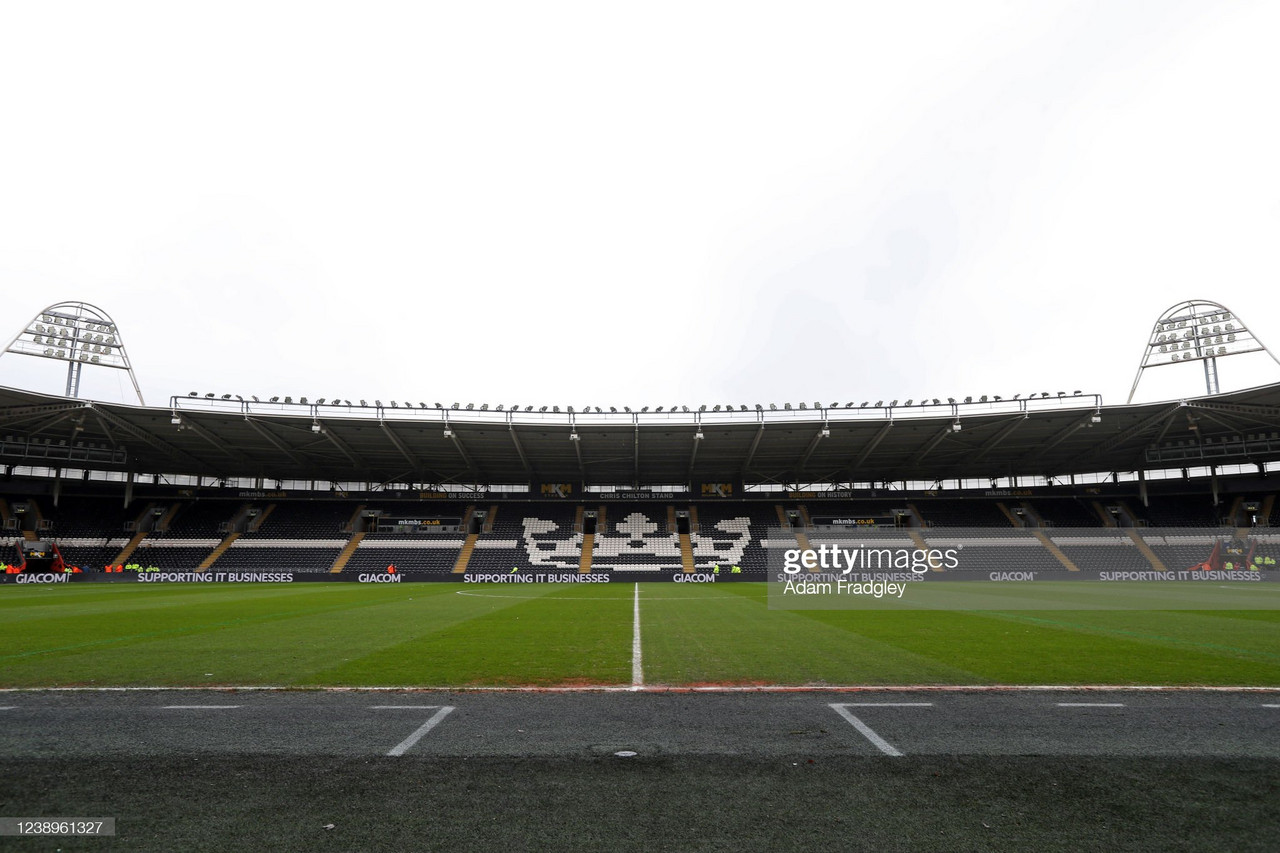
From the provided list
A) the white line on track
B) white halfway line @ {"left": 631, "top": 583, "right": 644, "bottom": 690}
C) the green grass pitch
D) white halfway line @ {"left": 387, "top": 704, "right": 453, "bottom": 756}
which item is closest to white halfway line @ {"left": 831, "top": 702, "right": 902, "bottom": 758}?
the white line on track

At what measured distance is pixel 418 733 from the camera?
6465mm

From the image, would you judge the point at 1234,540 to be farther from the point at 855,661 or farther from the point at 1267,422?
the point at 855,661

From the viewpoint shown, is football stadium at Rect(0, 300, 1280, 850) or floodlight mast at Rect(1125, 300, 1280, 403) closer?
football stadium at Rect(0, 300, 1280, 850)

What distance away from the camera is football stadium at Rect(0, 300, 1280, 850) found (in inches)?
181

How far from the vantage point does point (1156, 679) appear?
912 cm

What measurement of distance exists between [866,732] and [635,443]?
128 feet

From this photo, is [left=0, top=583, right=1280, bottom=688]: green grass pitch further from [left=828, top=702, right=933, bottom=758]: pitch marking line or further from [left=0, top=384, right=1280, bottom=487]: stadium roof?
[left=0, top=384, right=1280, bottom=487]: stadium roof

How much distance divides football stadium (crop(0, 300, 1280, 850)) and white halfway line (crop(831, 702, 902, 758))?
4 cm

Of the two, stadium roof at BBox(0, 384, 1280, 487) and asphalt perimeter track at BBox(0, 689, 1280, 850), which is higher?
stadium roof at BBox(0, 384, 1280, 487)

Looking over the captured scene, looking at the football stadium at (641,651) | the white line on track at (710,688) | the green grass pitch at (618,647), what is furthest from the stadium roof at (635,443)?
the white line on track at (710,688)

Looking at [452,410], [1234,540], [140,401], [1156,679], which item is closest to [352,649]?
[1156,679]

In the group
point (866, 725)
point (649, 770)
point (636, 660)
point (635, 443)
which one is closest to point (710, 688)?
point (866, 725)

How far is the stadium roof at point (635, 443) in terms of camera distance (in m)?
39.7

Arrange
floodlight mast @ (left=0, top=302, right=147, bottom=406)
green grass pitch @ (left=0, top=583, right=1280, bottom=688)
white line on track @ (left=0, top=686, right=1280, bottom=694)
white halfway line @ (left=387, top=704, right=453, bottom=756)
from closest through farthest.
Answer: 1. white halfway line @ (left=387, top=704, right=453, bottom=756)
2. white line on track @ (left=0, top=686, right=1280, bottom=694)
3. green grass pitch @ (left=0, top=583, right=1280, bottom=688)
4. floodlight mast @ (left=0, top=302, right=147, bottom=406)
